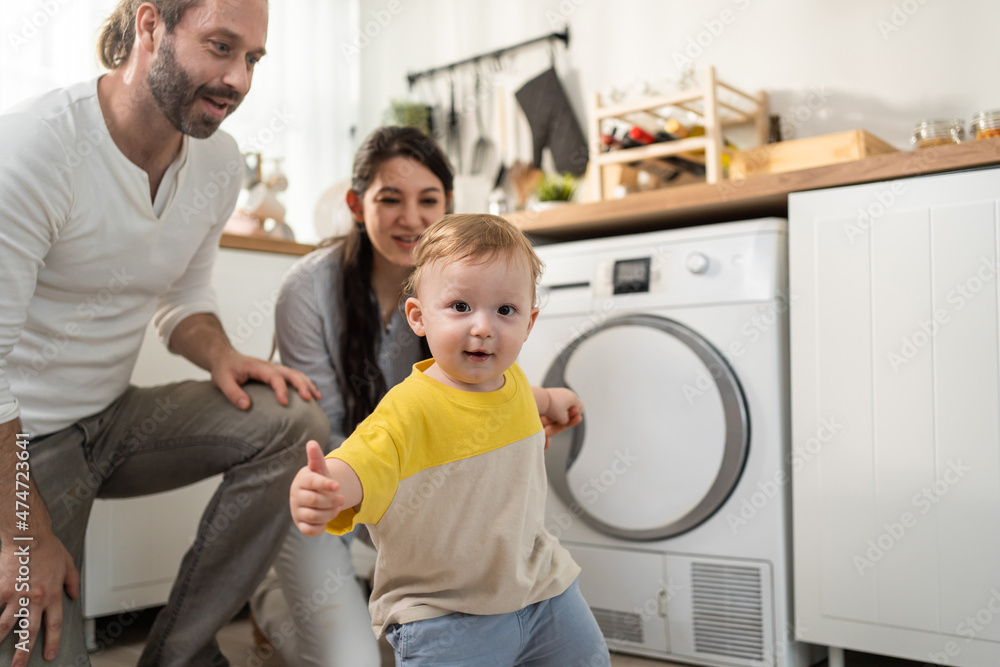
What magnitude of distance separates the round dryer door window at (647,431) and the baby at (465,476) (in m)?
0.63

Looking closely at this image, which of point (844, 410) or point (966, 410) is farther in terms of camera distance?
point (844, 410)

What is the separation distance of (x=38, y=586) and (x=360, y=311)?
24.9 inches

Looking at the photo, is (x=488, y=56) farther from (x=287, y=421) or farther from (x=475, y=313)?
(x=475, y=313)

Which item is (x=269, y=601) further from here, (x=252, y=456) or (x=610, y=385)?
(x=610, y=385)

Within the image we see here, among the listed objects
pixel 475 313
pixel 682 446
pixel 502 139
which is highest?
pixel 502 139

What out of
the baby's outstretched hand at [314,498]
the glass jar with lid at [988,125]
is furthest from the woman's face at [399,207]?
the glass jar with lid at [988,125]

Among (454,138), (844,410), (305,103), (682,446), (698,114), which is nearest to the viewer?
(844,410)

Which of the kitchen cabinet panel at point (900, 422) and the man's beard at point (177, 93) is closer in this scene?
the man's beard at point (177, 93)

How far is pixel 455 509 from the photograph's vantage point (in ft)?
2.82

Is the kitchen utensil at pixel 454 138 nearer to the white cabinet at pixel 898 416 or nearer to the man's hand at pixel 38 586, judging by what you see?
the white cabinet at pixel 898 416

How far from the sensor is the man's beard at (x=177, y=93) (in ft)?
3.68

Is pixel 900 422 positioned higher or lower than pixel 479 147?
lower

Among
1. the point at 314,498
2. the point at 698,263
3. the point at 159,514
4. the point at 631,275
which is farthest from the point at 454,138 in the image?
the point at 314,498

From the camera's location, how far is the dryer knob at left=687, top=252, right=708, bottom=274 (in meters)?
1.51
